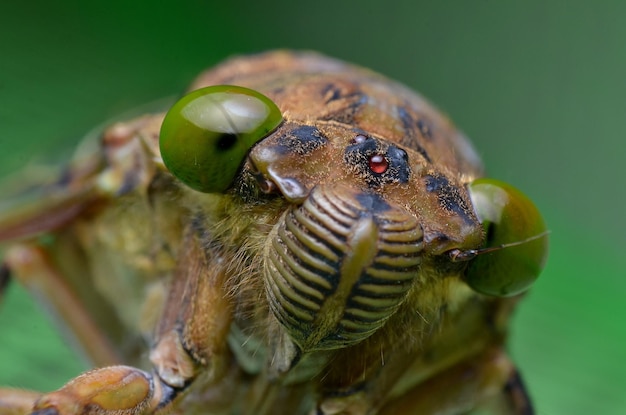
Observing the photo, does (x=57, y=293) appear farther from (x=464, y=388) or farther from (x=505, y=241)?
(x=505, y=241)

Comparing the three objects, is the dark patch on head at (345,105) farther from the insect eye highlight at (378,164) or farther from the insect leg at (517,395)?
the insect leg at (517,395)

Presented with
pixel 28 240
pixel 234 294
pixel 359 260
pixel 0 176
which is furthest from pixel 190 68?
pixel 359 260

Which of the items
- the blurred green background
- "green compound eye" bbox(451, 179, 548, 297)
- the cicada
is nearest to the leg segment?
the cicada

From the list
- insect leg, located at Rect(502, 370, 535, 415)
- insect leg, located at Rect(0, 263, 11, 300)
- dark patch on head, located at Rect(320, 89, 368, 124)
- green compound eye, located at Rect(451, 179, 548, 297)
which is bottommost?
insect leg, located at Rect(0, 263, 11, 300)

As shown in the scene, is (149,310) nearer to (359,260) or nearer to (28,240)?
(28,240)

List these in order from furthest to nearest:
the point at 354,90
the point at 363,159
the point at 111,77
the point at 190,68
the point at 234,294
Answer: the point at 190,68 < the point at 111,77 < the point at 354,90 < the point at 234,294 < the point at 363,159

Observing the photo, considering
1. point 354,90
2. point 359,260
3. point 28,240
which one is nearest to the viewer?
point 359,260

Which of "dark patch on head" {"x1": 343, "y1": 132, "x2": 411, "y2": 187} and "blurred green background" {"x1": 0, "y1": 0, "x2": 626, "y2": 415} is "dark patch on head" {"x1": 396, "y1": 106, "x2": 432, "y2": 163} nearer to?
"dark patch on head" {"x1": 343, "y1": 132, "x2": 411, "y2": 187}
